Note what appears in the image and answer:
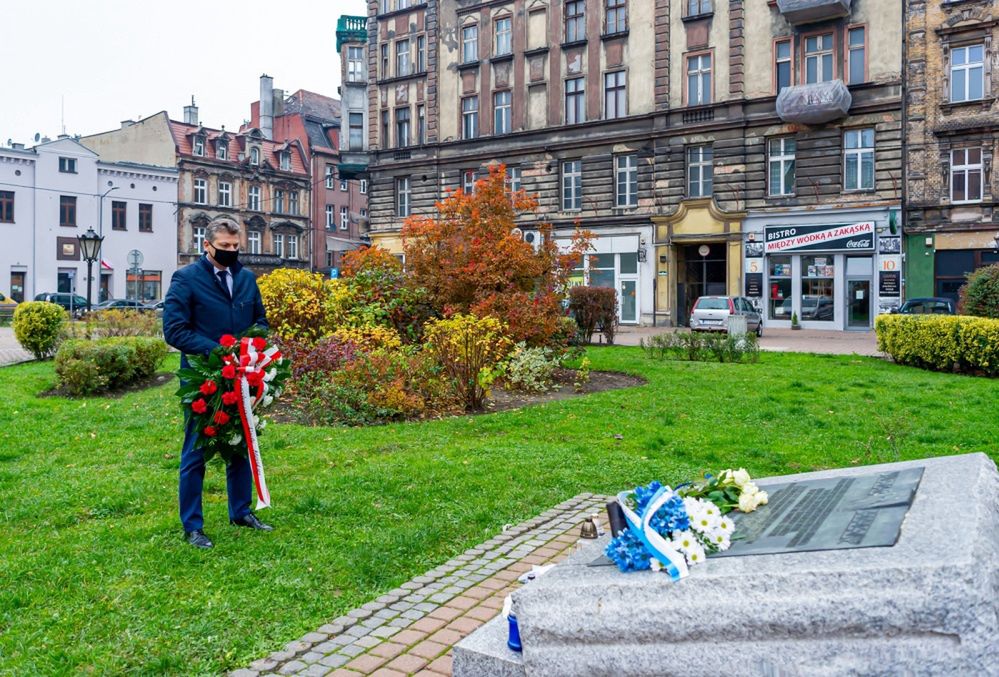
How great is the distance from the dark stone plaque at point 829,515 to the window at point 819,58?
3326cm

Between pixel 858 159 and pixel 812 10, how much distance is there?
19.5ft

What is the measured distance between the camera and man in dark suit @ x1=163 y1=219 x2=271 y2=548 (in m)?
5.55

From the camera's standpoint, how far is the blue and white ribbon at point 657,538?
9.46ft

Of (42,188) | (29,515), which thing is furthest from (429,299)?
(42,188)

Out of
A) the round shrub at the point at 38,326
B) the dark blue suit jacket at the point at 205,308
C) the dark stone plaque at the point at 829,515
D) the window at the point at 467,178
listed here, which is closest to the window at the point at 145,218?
the window at the point at 467,178

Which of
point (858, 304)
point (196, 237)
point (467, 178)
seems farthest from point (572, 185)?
point (196, 237)

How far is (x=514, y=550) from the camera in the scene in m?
5.70

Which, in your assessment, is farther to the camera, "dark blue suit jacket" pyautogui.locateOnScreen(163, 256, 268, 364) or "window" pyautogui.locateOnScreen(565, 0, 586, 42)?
"window" pyautogui.locateOnScreen(565, 0, 586, 42)

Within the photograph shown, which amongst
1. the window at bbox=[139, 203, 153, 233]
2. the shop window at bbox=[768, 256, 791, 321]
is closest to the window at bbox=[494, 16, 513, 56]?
the shop window at bbox=[768, 256, 791, 321]

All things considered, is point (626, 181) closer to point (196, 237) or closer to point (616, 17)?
point (616, 17)

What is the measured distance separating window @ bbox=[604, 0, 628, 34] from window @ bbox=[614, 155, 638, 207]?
5.74 meters

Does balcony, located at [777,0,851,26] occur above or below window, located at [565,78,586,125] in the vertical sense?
above

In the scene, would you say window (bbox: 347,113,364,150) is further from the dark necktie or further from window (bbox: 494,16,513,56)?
the dark necktie

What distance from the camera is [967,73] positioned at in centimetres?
3161
